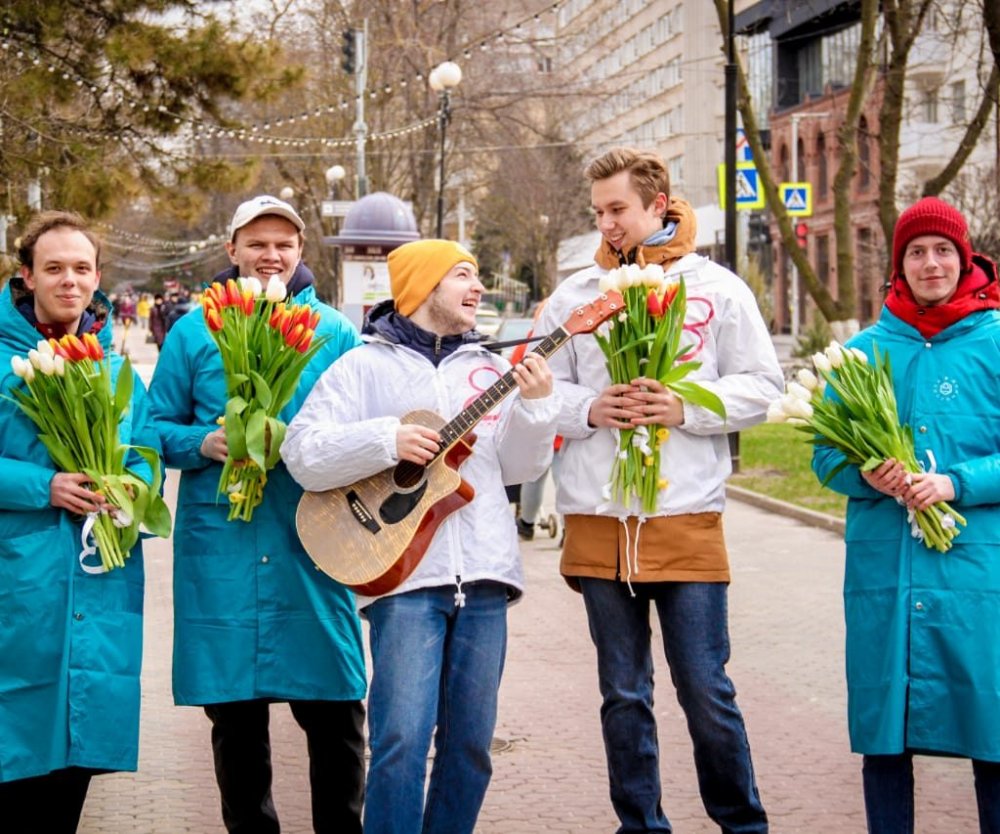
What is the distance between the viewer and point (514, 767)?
6.45 metres

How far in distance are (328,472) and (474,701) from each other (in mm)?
771

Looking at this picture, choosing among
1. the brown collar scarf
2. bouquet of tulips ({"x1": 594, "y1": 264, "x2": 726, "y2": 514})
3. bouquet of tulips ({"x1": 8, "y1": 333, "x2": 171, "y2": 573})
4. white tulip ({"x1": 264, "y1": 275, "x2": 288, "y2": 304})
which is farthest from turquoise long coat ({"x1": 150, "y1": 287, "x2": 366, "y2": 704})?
the brown collar scarf

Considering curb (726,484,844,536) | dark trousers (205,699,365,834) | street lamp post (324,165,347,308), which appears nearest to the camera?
dark trousers (205,699,365,834)

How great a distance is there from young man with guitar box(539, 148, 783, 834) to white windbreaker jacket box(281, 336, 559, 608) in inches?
11.5

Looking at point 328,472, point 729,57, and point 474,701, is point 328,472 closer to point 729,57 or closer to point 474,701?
point 474,701

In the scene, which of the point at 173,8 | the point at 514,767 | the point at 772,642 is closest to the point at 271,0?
the point at 173,8

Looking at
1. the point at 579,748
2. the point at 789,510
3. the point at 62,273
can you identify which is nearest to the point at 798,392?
the point at 62,273

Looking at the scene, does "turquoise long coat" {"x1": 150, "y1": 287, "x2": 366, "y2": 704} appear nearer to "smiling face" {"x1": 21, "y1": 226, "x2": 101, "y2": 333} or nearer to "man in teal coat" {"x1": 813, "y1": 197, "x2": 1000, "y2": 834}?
"smiling face" {"x1": 21, "y1": 226, "x2": 101, "y2": 333}

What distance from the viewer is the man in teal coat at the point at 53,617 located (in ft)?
14.8

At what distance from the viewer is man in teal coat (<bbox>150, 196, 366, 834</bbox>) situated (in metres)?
4.85

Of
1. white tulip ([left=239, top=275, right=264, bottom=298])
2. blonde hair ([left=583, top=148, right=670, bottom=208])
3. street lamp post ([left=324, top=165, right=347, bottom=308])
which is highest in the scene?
street lamp post ([left=324, top=165, right=347, bottom=308])

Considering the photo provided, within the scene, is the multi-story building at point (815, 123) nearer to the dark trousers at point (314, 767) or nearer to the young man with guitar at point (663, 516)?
the young man with guitar at point (663, 516)

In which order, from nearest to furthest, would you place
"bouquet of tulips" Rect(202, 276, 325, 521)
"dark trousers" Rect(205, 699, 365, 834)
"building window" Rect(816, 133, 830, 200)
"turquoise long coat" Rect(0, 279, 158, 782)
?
"turquoise long coat" Rect(0, 279, 158, 782) < "bouquet of tulips" Rect(202, 276, 325, 521) < "dark trousers" Rect(205, 699, 365, 834) < "building window" Rect(816, 133, 830, 200)

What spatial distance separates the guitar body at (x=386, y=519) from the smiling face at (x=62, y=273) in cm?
92
